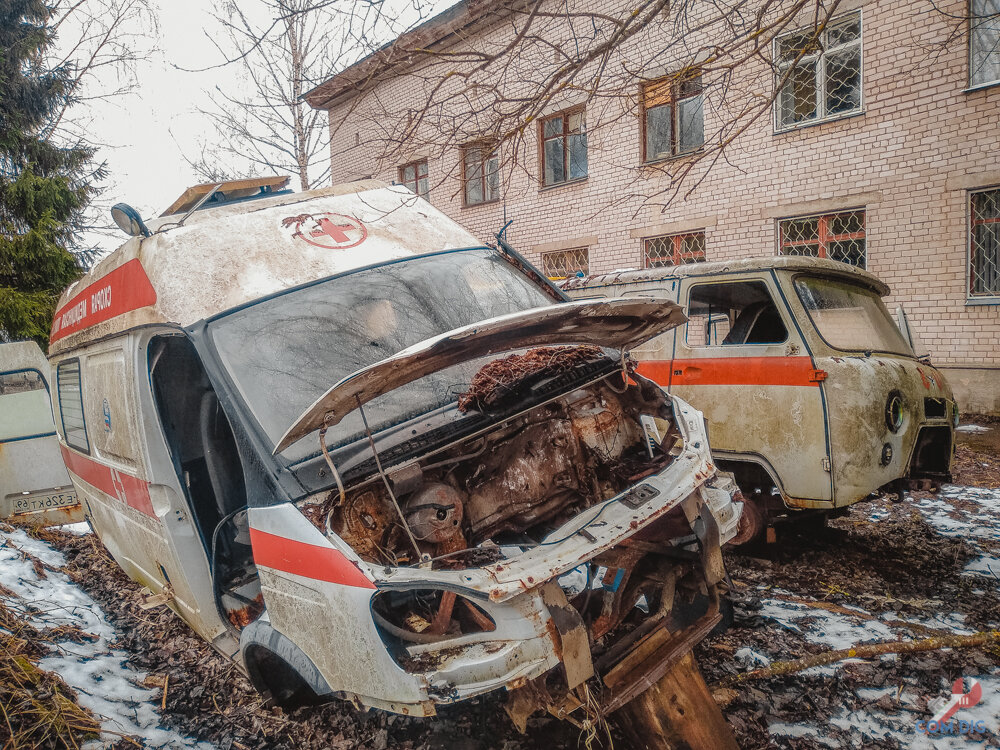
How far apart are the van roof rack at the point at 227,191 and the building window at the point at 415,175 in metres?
10.9

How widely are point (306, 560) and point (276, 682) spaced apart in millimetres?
1032

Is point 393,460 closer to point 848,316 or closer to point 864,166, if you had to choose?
point 848,316

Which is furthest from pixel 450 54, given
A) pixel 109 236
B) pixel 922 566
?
pixel 109 236

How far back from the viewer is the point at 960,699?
2889mm

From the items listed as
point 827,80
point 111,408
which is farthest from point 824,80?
point 111,408

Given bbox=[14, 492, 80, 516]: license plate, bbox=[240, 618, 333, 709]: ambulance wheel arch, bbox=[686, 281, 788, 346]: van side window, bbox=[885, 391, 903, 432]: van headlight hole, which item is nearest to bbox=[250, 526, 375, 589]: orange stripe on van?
bbox=[240, 618, 333, 709]: ambulance wheel arch

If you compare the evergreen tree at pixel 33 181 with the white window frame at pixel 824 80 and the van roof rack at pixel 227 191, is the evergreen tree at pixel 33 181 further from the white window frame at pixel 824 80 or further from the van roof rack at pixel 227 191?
the white window frame at pixel 824 80

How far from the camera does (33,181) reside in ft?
36.6

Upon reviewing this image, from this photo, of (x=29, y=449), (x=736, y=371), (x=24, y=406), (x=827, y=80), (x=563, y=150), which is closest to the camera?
(x=736, y=371)

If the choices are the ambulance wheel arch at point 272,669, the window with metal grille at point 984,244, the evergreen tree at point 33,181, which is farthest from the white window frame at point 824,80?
the evergreen tree at point 33,181

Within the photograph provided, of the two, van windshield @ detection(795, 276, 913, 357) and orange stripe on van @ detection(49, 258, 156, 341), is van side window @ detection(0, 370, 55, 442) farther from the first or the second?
van windshield @ detection(795, 276, 913, 357)

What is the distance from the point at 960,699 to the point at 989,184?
7.81 m

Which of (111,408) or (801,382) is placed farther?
(801,382)

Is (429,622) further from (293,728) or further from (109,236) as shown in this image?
(109,236)
